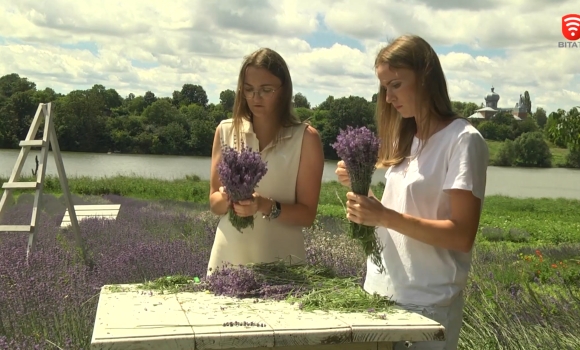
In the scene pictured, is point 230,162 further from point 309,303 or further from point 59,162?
point 59,162

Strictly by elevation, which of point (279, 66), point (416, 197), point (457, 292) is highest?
point (279, 66)

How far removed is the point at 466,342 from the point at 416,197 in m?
2.10

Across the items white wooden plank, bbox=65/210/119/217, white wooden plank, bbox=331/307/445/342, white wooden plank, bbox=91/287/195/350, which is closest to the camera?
white wooden plank, bbox=91/287/195/350

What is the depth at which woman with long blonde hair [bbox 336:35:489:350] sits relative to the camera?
76.7 inches

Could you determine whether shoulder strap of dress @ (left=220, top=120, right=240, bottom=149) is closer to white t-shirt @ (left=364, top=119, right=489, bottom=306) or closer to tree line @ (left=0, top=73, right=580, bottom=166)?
white t-shirt @ (left=364, top=119, right=489, bottom=306)

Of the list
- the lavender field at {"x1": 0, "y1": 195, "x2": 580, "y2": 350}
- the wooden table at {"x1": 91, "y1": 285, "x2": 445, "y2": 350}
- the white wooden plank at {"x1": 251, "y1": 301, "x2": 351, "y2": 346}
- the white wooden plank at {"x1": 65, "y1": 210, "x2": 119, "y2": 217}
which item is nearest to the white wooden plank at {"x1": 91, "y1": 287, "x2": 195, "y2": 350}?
the wooden table at {"x1": 91, "y1": 285, "x2": 445, "y2": 350}

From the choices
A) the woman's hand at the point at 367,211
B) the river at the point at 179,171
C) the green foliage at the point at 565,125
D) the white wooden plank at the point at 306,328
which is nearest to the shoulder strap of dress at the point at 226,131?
the woman's hand at the point at 367,211

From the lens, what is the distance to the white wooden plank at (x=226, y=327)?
1750 mm

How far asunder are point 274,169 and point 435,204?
903mm

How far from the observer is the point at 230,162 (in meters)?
2.34

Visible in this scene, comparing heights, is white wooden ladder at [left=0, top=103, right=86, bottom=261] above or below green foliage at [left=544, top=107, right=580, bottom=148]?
below

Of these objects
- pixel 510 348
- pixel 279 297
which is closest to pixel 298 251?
pixel 279 297

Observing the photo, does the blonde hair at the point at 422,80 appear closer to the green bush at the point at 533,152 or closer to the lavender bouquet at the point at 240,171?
the lavender bouquet at the point at 240,171

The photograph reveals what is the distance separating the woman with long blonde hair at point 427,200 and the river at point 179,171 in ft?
52.4
